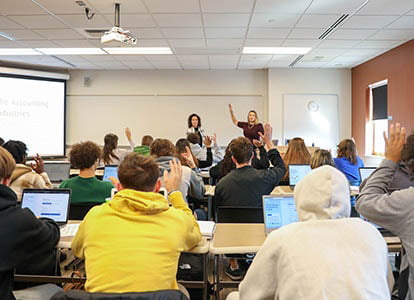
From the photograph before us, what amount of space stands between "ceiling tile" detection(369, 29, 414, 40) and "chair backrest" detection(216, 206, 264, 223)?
4338 millimetres

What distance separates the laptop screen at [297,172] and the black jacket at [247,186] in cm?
109

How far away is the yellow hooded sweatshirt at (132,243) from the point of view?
4.49ft

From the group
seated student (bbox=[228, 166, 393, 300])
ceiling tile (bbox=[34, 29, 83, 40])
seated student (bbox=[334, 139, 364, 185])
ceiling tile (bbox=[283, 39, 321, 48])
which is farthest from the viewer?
ceiling tile (bbox=[283, 39, 321, 48])

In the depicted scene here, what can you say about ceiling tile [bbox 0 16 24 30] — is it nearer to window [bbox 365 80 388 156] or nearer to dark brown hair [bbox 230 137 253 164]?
dark brown hair [bbox 230 137 253 164]

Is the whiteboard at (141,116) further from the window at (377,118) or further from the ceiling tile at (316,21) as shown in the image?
the ceiling tile at (316,21)

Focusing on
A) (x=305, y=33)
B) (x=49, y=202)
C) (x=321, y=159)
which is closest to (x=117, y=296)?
(x=49, y=202)

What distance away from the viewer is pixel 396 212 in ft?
5.27

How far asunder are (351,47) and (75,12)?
474 cm

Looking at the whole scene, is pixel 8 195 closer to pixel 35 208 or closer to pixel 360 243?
pixel 35 208

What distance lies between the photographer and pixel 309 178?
4.33ft

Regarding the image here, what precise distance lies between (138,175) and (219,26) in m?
4.28

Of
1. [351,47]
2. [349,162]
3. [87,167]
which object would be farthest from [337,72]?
[87,167]

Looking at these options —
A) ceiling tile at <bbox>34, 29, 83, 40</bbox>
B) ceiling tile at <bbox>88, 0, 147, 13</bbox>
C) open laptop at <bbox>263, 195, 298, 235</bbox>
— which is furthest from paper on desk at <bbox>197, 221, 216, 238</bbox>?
ceiling tile at <bbox>34, 29, 83, 40</bbox>

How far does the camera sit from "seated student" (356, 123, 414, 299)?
1.60m
